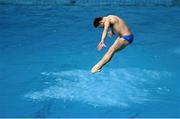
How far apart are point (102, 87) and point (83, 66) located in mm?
1477

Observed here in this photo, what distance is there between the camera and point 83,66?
11.1 metres

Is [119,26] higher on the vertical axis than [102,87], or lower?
higher

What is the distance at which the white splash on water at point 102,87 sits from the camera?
927 centimetres

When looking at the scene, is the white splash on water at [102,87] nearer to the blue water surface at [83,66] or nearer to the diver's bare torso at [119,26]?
the blue water surface at [83,66]

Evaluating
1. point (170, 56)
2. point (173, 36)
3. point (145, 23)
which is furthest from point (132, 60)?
point (145, 23)

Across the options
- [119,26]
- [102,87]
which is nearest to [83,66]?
[102,87]

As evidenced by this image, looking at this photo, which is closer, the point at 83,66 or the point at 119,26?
the point at 119,26

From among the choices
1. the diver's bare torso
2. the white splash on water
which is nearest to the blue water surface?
the white splash on water

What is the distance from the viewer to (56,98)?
9.31 meters

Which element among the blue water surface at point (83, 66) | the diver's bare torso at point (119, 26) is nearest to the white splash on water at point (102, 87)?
the blue water surface at point (83, 66)

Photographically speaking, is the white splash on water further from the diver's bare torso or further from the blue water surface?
the diver's bare torso

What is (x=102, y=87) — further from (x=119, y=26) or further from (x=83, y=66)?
(x=119, y=26)

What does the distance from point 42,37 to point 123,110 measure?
536 cm

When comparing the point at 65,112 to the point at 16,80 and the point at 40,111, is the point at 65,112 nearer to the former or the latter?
the point at 40,111
